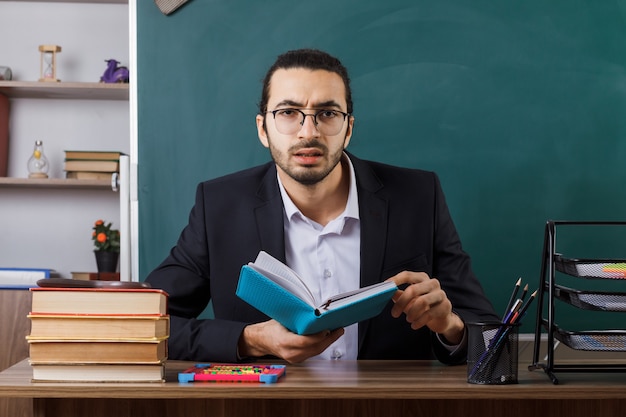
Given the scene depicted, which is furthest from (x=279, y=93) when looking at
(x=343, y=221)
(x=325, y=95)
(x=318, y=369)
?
(x=318, y=369)

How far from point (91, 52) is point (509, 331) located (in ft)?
10.3

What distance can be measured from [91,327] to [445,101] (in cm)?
174

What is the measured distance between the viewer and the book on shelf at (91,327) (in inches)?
58.2

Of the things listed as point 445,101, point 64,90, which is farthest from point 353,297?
point 64,90

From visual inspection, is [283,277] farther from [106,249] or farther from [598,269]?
[106,249]

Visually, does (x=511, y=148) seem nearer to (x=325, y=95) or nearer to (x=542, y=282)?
(x=325, y=95)

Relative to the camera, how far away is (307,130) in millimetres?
2016

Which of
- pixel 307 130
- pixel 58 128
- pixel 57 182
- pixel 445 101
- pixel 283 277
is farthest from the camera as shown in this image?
pixel 58 128

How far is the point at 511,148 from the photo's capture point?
2.84 metres

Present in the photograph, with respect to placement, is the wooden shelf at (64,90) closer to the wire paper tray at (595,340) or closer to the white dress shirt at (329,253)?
the white dress shirt at (329,253)

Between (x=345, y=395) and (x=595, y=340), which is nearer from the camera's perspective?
(x=345, y=395)

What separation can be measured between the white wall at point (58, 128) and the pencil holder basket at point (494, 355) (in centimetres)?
283

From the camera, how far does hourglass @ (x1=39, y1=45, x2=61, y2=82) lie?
384 centimetres

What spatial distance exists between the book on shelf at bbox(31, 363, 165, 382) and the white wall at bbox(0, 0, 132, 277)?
2.60 m
